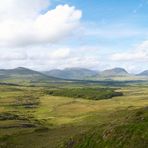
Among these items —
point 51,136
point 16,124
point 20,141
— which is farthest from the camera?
point 16,124

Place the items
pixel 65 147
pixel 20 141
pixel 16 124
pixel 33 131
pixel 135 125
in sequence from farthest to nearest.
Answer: pixel 16 124, pixel 33 131, pixel 20 141, pixel 65 147, pixel 135 125

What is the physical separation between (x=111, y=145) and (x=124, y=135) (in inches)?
132

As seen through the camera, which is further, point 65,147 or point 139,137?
point 65,147

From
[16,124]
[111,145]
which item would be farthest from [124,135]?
[16,124]

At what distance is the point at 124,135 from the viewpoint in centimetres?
6688

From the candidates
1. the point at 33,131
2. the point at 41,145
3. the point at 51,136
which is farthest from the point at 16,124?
the point at 41,145

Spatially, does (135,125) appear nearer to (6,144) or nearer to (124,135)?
(124,135)

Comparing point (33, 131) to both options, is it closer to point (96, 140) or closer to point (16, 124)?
point (16, 124)

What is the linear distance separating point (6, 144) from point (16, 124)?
137ft

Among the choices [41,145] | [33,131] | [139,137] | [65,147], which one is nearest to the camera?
[139,137]

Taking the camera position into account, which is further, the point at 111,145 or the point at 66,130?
the point at 66,130

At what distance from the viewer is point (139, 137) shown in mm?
63250

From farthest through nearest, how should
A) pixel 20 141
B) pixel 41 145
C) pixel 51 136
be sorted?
pixel 51 136, pixel 20 141, pixel 41 145

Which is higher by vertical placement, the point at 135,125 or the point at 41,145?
the point at 135,125
